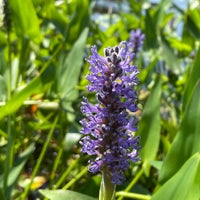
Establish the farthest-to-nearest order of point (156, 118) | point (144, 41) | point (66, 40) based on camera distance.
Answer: point (144, 41) < point (66, 40) < point (156, 118)

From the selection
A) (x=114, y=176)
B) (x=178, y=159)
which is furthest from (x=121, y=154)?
(x=178, y=159)

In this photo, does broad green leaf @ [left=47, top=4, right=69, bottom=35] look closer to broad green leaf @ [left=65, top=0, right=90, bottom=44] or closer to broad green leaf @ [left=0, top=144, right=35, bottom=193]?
broad green leaf @ [left=65, top=0, right=90, bottom=44]

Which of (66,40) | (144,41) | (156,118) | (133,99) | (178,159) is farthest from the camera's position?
(144,41)

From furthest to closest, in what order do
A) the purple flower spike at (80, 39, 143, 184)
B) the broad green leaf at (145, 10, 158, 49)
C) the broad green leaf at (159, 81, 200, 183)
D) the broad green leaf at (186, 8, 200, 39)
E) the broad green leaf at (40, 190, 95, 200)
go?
the broad green leaf at (186, 8, 200, 39)
the broad green leaf at (145, 10, 158, 49)
the broad green leaf at (159, 81, 200, 183)
the broad green leaf at (40, 190, 95, 200)
the purple flower spike at (80, 39, 143, 184)

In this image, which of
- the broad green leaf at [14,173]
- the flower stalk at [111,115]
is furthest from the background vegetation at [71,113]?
the flower stalk at [111,115]

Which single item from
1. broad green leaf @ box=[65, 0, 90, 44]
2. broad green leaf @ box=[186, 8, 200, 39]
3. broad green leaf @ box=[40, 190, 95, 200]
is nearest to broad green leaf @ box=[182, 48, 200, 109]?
broad green leaf @ box=[40, 190, 95, 200]

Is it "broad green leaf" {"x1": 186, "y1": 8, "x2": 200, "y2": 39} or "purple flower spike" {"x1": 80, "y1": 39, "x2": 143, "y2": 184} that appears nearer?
"purple flower spike" {"x1": 80, "y1": 39, "x2": 143, "y2": 184}

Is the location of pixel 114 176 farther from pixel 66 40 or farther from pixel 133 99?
pixel 66 40

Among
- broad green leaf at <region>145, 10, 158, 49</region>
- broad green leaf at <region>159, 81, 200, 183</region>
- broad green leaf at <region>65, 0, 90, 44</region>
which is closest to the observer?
broad green leaf at <region>159, 81, 200, 183</region>
